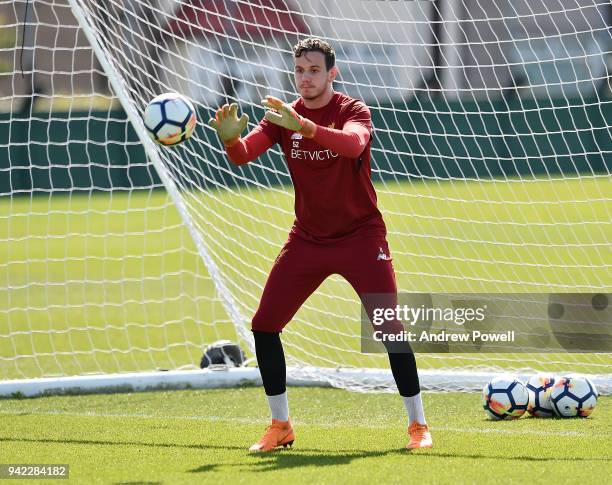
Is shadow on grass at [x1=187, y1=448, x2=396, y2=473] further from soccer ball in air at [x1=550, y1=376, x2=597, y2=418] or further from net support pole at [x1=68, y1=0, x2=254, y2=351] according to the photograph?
net support pole at [x1=68, y1=0, x2=254, y2=351]

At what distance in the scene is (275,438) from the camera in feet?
19.5

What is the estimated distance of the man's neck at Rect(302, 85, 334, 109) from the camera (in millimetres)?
5930

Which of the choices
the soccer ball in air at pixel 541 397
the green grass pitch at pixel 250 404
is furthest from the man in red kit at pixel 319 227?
the soccer ball in air at pixel 541 397

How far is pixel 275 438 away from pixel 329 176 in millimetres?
1352

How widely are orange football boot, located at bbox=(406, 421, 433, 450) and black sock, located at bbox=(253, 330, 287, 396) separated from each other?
2.32 ft

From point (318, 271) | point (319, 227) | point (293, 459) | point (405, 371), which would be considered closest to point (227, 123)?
point (319, 227)

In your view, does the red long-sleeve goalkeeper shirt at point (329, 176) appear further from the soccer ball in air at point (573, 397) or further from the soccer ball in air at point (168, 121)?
the soccer ball in air at point (573, 397)

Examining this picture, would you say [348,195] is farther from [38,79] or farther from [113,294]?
[38,79]

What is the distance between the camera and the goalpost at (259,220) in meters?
8.20

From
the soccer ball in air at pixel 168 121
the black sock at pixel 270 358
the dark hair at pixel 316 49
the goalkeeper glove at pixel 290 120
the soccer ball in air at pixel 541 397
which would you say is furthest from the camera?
the soccer ball in air at pixel 541 397

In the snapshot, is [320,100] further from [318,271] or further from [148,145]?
[148,145]

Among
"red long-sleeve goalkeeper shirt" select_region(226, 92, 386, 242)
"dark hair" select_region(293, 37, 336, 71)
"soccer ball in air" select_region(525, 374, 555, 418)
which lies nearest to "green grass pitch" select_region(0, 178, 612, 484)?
"soccer ball in air" select_region(525, 374, 555, 418)

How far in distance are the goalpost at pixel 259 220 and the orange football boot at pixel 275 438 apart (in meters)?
1.82

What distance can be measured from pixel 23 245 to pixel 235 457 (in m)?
10.9
